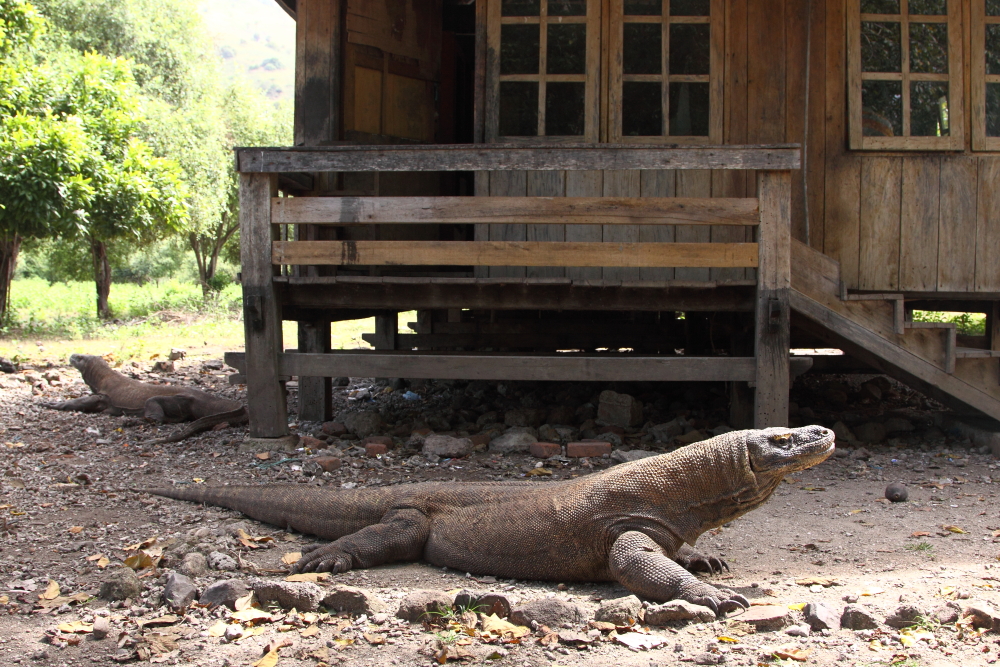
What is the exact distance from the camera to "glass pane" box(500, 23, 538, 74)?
7.69 metres

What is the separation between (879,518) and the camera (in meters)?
5.14

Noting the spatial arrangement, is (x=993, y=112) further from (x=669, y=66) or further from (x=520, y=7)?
(x=520, y=7)

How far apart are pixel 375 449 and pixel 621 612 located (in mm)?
3644

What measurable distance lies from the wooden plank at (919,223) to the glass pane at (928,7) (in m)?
1.29

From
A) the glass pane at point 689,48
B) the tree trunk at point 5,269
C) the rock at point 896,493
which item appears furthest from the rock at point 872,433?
the tree trunk at point 5,269

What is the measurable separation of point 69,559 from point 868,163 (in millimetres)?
7021

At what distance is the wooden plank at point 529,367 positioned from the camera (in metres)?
6.72

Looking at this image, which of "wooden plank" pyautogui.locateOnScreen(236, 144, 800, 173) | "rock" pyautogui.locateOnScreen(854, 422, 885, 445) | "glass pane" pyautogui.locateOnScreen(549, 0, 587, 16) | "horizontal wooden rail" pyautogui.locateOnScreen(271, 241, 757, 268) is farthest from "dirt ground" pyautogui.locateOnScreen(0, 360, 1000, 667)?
"glass pane" pyautogui.locateOnScreen(549, 0, 587, 16)

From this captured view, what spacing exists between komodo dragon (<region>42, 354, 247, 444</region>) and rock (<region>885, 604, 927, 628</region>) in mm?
6003

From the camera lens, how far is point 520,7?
7691 millimetres

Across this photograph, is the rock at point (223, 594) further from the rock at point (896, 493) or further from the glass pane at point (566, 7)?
the glass pane at point (566, 7)

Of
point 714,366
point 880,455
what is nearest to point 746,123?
point 714,366

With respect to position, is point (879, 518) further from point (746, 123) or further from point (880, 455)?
point (746, 123)

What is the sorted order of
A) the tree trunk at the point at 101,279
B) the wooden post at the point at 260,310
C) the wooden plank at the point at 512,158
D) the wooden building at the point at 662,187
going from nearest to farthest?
the wooden plank at the point at 512,158, the wooden building at the point at 662,187, the wooden post at the point at 260,310, the tree trunk at the point at 101,279
